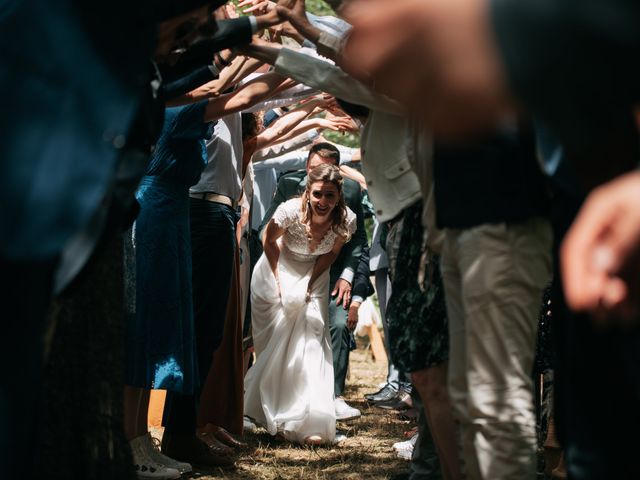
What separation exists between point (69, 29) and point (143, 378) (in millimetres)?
2748

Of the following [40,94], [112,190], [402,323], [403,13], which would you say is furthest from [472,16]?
[402,323]

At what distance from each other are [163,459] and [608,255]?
13.0 ft

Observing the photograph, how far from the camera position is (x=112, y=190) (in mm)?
2383

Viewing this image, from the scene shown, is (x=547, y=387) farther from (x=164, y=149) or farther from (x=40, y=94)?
(x=40, y=94)

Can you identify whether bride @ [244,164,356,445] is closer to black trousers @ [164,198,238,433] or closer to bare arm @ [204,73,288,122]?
black trousers @ [164,198,238,433]

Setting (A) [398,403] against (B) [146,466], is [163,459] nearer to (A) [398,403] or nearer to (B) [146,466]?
(B) [146,466]

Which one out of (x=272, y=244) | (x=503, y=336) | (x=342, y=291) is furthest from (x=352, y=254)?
(x=503, y=336)

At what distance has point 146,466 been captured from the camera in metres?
4.59

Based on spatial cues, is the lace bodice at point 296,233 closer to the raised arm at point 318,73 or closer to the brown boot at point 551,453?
the brown boot at point 551,453

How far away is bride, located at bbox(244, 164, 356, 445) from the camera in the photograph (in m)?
6.50

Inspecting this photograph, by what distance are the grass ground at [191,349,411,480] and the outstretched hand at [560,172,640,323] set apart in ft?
13.0

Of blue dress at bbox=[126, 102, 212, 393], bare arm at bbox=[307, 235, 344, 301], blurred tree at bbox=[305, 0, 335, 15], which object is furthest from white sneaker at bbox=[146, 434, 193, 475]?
blurred tree at bbox=[305, 0, 335, 15]

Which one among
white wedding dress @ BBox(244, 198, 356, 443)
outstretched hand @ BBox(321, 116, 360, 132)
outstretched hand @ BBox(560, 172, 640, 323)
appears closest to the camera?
outstretched hand @ BBox(560, 172, 640, 323)

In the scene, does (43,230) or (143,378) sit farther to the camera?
(143,378)
